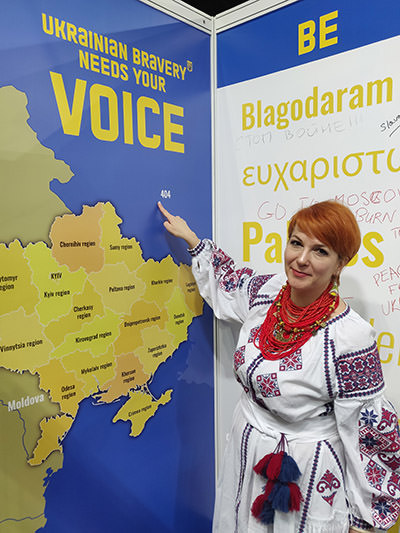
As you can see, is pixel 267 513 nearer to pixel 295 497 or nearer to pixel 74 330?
pixel 295 497

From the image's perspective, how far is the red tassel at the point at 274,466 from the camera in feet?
3.60

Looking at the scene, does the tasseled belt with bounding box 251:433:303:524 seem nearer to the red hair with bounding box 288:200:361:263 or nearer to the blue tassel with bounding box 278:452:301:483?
the blue tassel with bounding box 278:452:301:483

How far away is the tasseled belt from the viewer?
1.09 m

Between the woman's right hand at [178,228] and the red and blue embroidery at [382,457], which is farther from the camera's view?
the woman's right hand at [178,228]

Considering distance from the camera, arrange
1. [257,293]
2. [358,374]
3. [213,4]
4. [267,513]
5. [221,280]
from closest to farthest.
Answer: [358,374] < [267,513] < [257,293] < [221,280] < [213,4]

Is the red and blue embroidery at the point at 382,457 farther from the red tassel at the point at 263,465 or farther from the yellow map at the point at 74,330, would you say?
the yellow map at the point at 74,330

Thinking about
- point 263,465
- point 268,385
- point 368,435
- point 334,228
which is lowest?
point 263,465

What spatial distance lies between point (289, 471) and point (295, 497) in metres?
0.07

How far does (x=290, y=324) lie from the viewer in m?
1.13

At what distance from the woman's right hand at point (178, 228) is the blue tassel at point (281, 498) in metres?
0.75

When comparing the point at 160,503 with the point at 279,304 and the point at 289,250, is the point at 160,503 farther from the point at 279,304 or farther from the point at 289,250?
the point at 289,250

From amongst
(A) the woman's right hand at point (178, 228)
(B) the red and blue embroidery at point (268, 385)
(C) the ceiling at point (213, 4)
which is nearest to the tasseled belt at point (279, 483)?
(B) the red and blue embroidery at point (268, 385)


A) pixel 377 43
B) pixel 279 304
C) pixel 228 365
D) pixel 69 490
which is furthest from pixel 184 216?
pixel 69 490

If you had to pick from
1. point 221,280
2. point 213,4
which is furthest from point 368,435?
point 213,4
